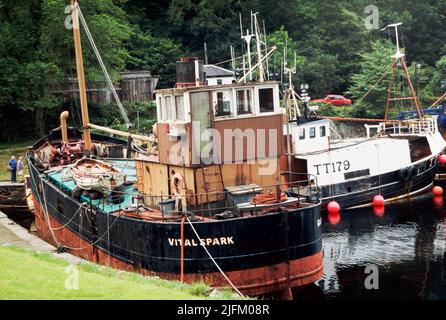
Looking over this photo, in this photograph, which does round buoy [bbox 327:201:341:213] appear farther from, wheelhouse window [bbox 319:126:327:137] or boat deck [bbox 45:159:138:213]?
boat deck [bbox 45:159:138:213]

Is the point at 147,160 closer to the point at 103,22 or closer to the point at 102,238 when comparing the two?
the point at 102,238

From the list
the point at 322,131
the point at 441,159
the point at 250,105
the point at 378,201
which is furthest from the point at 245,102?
the point at 441,159

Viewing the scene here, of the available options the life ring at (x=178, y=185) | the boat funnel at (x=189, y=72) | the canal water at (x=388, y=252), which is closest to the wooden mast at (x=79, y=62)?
the life ring at (x=178, y=185)

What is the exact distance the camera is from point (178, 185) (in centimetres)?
2359

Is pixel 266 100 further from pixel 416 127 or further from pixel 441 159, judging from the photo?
pixel 441 159

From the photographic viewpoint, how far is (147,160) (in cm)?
2555

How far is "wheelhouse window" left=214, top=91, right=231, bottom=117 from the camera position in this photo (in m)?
22.8

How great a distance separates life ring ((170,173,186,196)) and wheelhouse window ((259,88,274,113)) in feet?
12.3

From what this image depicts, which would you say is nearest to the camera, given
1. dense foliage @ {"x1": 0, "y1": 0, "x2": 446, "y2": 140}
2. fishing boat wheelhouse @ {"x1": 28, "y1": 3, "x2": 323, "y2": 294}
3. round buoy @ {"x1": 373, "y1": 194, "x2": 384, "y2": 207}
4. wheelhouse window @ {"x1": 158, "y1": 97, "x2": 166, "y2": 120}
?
fishing boat wheelhouse @ {"x1": 28, "y1": 3, "x2": 323, "y2": 294}

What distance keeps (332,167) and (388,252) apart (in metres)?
11.3

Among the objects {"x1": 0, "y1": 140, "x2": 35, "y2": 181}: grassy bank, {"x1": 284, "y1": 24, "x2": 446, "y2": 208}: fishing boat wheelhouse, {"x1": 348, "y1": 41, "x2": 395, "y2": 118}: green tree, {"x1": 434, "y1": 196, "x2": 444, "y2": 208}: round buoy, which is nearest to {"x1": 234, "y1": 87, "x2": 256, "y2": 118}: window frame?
{"x1": 284, "y1": 24, "x2": 446, "y2": 208}: fishing boat wheelhouse

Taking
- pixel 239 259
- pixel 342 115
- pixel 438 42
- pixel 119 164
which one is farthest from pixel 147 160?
pixel 438 42

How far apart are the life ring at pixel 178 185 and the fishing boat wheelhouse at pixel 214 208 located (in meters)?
0.04
